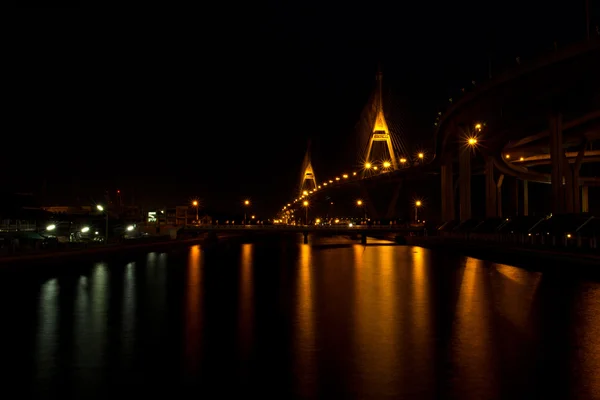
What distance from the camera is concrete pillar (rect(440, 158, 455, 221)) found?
67188 millimetres

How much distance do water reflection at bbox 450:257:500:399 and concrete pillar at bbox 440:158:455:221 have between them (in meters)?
52.1

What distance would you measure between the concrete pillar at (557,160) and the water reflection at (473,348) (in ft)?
93.2

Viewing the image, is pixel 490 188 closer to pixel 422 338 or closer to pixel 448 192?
pixel 448 192

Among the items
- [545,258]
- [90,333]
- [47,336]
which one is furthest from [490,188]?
[47,336]

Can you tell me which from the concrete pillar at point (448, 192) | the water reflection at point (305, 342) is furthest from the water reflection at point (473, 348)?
→ the concrete pillar at point (448, 192)

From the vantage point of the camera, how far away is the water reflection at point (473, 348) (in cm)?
695

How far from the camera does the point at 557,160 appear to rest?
4181 cm

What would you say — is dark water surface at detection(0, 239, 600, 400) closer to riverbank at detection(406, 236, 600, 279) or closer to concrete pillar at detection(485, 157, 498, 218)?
riverbank at detection(406, 236, 600, 279)

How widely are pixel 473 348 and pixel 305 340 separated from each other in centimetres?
247

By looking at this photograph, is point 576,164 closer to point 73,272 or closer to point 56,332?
point 73,272

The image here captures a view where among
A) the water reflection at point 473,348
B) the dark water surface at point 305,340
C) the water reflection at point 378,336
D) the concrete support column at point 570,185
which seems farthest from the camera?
the concrete support column at point 570,185

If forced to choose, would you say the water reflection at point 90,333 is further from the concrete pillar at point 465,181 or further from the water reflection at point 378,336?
the concrete pillar at point 465,181

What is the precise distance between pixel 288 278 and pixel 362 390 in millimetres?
Result: 14455

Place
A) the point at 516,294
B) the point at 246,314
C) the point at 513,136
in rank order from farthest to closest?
the point at 513,136, the point at 516,294, the point at 246,314
